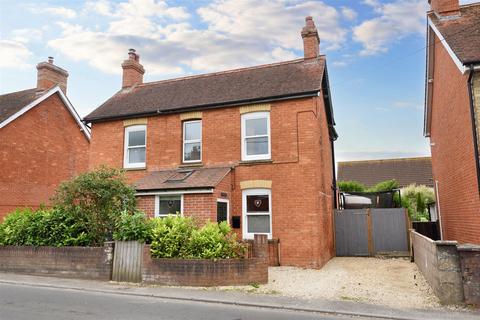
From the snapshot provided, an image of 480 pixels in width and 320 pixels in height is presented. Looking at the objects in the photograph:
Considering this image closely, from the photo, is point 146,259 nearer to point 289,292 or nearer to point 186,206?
point 186,206

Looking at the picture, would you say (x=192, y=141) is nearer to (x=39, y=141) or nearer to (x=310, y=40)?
(x=310, y=40)

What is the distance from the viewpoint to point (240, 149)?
1459 centimetres

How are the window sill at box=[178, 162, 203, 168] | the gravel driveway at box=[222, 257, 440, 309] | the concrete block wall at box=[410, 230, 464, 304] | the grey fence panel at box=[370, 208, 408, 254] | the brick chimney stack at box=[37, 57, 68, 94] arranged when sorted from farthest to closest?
the brick chimney stack at box=[37, 57, 68, 94], the grey fence panel at box=[370, 208, 408, 254], the window sill at box=[178, 162, 203, 168], the gravel driveway at box=[222, 257, 440, 309], the concrete block wall at box=[410, 230, 464, 304]

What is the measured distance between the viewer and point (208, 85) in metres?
17.0

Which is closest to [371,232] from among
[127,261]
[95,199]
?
[127,261]

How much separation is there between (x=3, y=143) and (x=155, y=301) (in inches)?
569

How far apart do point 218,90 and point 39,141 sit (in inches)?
427

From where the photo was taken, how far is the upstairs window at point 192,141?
15.6 metres

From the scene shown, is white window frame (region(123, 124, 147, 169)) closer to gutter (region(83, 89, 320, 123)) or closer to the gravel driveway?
gutter (region(83, 89, 320, 123))

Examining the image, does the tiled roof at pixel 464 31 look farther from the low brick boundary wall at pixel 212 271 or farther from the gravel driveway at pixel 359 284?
the low brick boundary wall at pixel 212 271

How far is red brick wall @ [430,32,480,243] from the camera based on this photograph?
35.6 ft

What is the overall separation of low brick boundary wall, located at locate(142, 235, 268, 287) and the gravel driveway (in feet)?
1.30

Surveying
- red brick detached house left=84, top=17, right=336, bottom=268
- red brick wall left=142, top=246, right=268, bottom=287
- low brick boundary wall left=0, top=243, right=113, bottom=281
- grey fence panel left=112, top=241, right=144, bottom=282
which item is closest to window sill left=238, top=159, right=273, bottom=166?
red brick detached house left=84, top=17, right=336, bottom=268

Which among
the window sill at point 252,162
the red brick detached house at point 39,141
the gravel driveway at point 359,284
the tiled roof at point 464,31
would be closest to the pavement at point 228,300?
the gravel driveway at point 359,284
